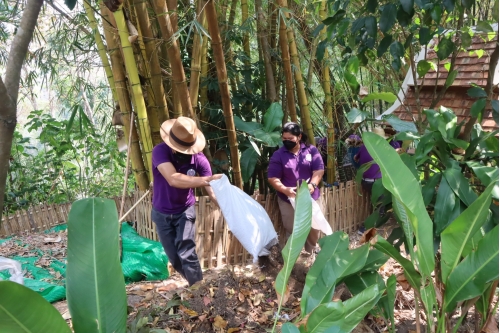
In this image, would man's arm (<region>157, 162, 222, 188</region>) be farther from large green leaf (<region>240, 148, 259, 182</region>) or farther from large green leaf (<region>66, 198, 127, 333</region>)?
large green leaf (<region>66, 198, 127, 333</region>)

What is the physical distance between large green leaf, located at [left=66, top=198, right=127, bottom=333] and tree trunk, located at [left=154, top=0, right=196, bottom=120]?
60.9 inches

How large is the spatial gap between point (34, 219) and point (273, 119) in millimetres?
3177

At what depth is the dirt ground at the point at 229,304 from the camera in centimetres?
241

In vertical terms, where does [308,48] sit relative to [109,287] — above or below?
above

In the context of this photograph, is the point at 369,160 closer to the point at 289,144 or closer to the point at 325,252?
the point at 289,144

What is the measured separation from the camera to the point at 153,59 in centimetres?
302

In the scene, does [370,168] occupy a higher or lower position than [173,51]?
lower

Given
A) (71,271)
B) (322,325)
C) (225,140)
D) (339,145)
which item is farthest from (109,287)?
(339,145)

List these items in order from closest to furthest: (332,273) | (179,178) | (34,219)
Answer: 1. (332,273)
2. (179,178)
3. (34,219)

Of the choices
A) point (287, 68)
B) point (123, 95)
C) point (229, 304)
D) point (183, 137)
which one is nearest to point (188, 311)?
point (229, 304)

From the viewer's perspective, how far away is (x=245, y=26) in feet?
11.6

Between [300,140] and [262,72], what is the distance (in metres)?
1.08

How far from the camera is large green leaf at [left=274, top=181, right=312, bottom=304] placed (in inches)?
68.6

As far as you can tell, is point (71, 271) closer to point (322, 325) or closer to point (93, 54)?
point (322, 325)
